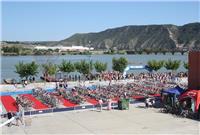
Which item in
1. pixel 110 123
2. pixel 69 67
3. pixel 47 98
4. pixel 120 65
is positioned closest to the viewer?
pixel 110 123

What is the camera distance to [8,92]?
34344mm

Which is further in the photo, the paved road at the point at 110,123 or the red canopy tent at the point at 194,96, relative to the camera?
the red canopy tent at the point at 194,96

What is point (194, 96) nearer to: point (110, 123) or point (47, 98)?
point (110, 123)

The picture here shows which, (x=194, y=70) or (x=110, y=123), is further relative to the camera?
(x=194, y=70)

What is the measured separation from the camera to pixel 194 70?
2644 centimetres

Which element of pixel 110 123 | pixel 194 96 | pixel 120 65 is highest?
pixel 120 65

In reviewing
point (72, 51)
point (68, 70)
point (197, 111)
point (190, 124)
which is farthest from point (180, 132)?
point (72, 51)

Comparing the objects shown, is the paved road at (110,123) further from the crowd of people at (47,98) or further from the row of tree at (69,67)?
the row of tree at (69,67)

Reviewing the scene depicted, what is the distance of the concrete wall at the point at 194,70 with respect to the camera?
2593 cm

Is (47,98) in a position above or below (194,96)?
below

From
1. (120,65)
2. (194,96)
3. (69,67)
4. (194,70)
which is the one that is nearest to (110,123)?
(194,96)

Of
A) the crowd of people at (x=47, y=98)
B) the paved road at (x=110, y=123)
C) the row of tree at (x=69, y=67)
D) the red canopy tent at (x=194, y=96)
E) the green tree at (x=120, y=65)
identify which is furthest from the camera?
the green tree at (x=120, y=65)

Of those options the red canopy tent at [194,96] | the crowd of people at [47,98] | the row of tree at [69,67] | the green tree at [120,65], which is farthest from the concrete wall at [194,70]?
the green tree at [120,65]

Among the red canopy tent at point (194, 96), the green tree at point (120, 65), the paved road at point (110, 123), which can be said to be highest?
the green tree at point (120, 65)
